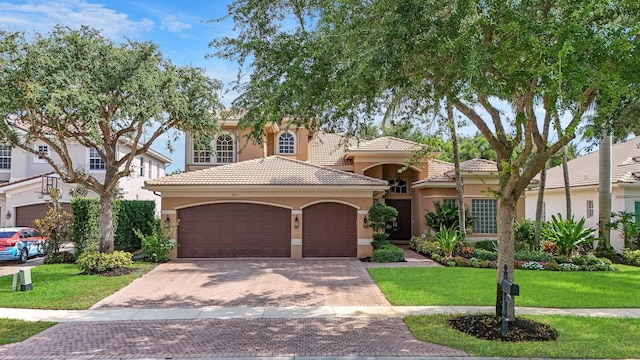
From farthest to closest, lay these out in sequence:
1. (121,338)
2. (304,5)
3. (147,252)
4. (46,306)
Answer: (147,252) → (46,306) → (304,5) → (121,338)

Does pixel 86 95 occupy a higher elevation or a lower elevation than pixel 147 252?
higher

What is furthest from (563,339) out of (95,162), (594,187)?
(95,162)

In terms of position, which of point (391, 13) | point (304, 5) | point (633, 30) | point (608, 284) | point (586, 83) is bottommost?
point (608, 284)

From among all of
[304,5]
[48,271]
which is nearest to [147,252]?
[48,271]

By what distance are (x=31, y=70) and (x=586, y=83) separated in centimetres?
1419

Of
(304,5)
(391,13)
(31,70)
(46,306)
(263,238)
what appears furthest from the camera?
(263,238)

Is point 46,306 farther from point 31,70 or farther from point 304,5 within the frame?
point 304,5

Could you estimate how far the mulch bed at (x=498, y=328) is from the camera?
8.65m

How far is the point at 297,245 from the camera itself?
65.3 ft

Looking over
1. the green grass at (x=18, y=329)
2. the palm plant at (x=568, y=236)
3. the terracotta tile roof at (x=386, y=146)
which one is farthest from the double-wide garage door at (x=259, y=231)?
the green grass at (x=18, y=329)

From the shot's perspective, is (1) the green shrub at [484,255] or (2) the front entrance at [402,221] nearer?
(1) the green shrub at [484,255]

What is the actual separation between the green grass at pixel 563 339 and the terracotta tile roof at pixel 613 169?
1470 centimetres

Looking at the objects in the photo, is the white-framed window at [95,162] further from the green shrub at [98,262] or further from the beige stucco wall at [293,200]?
the green shrub at [98,262]

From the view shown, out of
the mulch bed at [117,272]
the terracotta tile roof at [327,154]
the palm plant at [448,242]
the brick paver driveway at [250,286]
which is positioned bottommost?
the brick paver driveway at [250,286]
